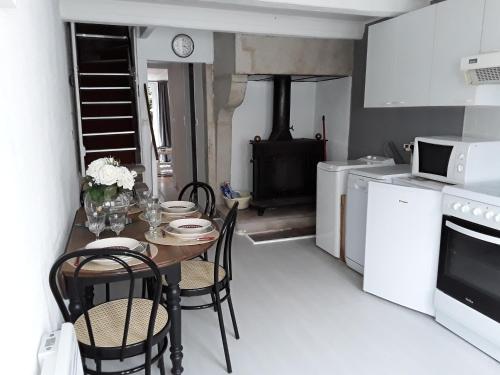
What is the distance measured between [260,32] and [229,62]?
72 centimetres

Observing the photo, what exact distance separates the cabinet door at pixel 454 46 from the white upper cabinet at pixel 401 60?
8cm

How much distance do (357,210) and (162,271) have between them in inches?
81.7

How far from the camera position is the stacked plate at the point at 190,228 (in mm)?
2096

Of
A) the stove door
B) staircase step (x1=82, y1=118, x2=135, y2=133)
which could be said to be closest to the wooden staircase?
staircase step (x1=82, y1=118, x2=135, y2=133)

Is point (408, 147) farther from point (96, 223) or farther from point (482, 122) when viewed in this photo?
point (96, 223)

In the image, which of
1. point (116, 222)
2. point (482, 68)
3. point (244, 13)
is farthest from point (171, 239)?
point (244, 13)

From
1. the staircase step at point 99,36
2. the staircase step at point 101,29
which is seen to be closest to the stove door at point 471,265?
the staircase step at point 99,36

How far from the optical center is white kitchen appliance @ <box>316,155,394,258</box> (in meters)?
3.60

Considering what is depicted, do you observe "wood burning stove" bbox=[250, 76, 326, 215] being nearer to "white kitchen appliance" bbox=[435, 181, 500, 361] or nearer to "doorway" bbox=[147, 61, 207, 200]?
"doorway" bbox=[147, 61, 207, 200]

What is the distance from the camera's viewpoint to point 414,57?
3.10m

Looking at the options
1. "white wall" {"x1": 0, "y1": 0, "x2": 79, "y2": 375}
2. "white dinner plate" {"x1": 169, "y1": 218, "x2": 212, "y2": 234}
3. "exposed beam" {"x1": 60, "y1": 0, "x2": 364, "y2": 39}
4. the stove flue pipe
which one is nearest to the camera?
"white wall" {"x1": 0, "y1": 0, "x2": 79, "y2": 375}

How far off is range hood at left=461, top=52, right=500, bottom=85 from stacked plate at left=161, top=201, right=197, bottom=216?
208 cm

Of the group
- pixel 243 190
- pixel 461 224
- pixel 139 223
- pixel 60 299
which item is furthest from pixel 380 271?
pixel 243 190

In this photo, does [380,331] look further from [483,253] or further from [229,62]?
[229,62]
